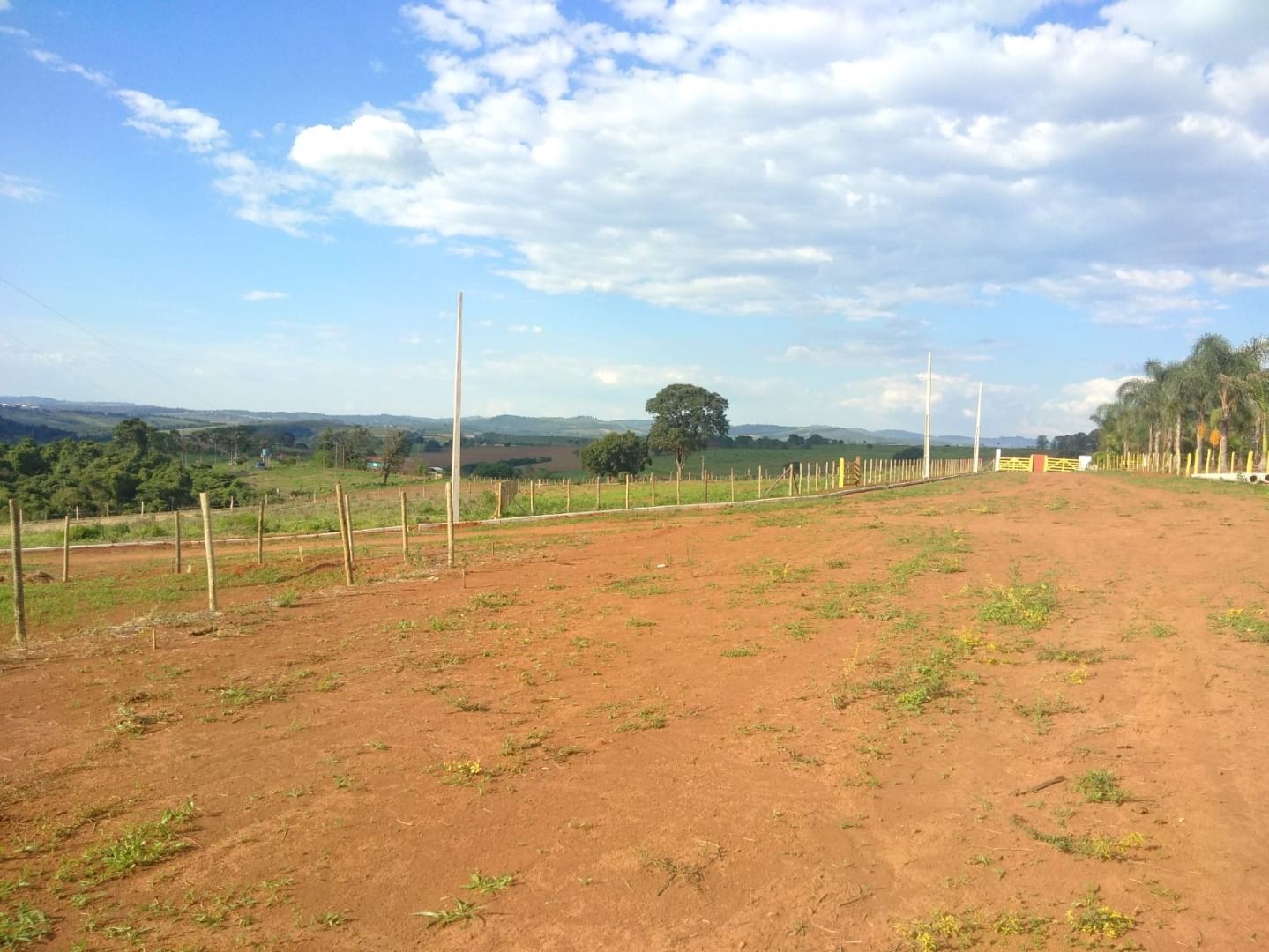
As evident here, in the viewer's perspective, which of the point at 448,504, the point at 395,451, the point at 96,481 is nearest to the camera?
the point at 448,504

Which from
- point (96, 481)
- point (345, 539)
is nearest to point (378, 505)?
point (96, 481)

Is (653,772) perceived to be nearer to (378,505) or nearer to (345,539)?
(345,539)

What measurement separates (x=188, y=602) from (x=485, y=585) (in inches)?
223

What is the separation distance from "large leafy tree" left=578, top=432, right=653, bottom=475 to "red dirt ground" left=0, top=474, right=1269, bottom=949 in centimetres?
4662

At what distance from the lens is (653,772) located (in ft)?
20.8

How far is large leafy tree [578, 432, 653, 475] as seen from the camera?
5963cm

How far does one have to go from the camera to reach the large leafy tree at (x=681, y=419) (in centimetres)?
6544

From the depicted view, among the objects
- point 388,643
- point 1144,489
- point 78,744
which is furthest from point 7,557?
point 1144,489

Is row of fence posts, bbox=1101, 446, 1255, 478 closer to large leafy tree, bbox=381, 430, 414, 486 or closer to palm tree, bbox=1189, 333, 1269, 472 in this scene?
palm tree, bbox=1189, 333, 1269, 472

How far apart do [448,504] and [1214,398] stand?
54.2 meters

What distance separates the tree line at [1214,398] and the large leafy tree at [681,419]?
31.8 metres

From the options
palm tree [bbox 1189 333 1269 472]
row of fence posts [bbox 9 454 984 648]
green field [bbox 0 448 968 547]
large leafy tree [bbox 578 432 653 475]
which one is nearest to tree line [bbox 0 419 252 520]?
green field [bbox 0 448 968 547]

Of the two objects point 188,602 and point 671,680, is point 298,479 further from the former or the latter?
point 671,680

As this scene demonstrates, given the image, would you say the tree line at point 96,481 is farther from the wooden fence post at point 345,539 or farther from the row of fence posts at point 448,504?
the wooden fence post at point 345,539
